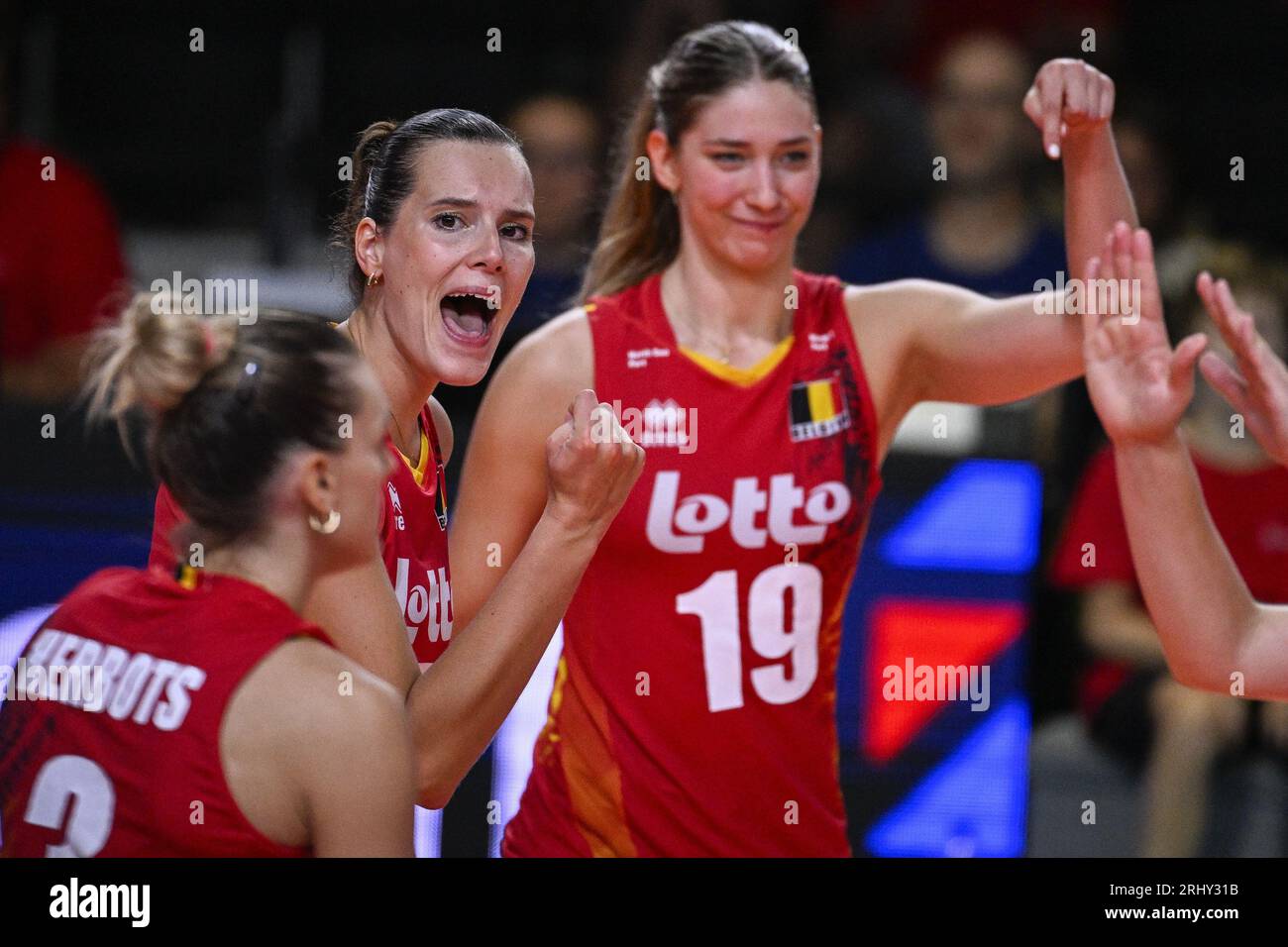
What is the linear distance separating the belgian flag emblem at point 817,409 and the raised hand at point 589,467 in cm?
73

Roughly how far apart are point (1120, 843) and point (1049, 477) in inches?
40.7

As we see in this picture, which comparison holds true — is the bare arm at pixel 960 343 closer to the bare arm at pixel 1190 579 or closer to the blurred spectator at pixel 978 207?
the bare arm at pixel 1190 579

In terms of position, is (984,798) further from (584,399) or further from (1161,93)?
(1161,93)

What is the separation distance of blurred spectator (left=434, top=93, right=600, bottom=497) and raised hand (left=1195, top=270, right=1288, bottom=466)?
2.21m

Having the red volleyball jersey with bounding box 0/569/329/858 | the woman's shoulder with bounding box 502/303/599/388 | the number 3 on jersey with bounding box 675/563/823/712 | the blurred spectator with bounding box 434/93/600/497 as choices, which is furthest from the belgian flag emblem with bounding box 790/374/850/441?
the blurred spectator with bounding box 434/93/600/497

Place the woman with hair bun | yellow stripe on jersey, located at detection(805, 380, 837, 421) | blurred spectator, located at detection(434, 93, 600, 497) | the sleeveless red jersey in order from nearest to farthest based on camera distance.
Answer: the woman with hair bun, the sleeveless red jersey, yellow stripe on jersey, located at detection(805, 380, 837, 421), blurred spectator, located at detection(434, 93, 600, 497)

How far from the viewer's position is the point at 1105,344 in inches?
94.4

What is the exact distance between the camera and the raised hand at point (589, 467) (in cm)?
210

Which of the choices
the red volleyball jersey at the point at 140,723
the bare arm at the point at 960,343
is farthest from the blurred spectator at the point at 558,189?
the red volleyball jersey at the point at 140,723

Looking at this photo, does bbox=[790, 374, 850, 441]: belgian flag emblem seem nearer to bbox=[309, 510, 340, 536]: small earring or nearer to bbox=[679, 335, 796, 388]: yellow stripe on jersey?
bbox=[679, 335, 796, 388]: yellow stripe on jersey

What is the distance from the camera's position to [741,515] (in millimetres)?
2775

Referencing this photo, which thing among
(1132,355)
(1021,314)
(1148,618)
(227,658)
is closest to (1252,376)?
(1132,355)

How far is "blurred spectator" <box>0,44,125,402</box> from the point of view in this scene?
15.9 feet
